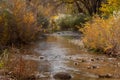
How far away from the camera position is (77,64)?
1551 centimetres

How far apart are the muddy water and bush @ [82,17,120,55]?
2.28 feet

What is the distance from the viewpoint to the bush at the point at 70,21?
3688 cm

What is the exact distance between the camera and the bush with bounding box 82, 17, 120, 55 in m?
18.3

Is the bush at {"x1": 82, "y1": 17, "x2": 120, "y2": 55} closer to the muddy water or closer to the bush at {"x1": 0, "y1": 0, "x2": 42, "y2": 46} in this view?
the muddy water

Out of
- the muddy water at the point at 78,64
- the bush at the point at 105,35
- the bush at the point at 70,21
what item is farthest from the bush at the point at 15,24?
the bush at the point at 70,21

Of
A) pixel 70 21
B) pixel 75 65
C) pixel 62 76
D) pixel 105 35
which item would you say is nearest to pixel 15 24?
pixel 105 35

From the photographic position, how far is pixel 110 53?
738 inches

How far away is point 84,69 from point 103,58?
359cm

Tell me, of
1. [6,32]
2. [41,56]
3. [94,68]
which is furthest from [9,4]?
[94,68]

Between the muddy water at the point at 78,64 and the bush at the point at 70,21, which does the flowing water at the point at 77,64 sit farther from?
the bush at the point at 70,21

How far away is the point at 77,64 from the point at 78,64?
2.4 inches

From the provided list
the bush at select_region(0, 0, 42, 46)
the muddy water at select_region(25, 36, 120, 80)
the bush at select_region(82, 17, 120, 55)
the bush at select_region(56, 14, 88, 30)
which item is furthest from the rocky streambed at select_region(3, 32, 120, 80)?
the bush at select_region(56, 14, 88, 30)

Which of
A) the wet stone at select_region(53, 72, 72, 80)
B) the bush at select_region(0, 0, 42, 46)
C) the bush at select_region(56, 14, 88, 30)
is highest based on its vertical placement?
the bush at select_region(0, 0, 42, 46)

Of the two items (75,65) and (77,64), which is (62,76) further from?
(77,64)
